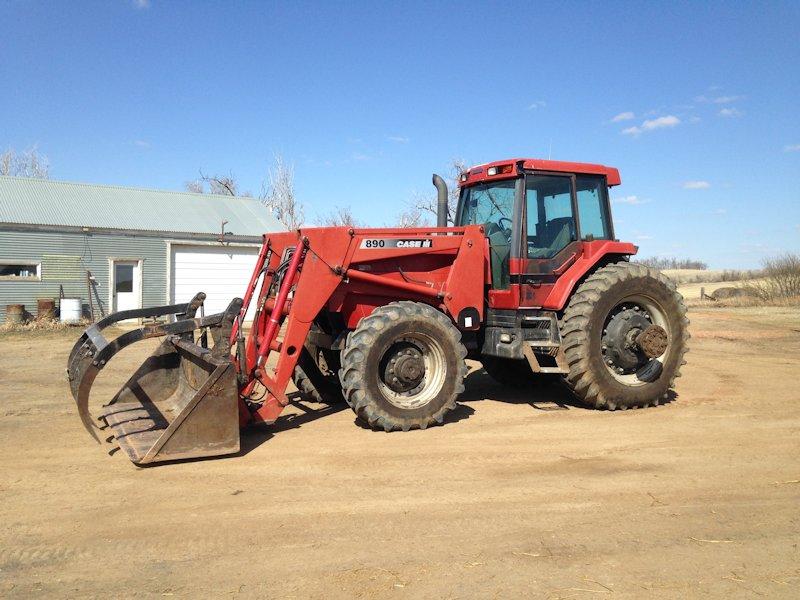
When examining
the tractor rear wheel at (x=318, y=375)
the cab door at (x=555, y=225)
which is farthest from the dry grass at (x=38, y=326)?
the cab door at (x=555, y=225)

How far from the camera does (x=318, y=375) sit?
7340mm

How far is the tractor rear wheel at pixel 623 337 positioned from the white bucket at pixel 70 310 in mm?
15484

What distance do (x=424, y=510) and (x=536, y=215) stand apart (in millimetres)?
4106

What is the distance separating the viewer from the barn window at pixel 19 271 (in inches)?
701

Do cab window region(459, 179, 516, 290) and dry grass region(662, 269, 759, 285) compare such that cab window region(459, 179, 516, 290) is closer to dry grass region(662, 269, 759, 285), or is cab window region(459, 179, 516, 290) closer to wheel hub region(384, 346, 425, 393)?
wheel hub region(384, 346, 425, 393)

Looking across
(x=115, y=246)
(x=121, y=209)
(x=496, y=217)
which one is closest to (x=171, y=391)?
(x=496, y=217)

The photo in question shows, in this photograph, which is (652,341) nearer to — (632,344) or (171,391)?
(632,344)

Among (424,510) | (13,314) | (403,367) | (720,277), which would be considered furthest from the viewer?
(720,277)

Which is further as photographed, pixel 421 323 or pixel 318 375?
pixel 318 375

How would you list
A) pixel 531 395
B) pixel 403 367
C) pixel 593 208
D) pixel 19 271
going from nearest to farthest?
1. pixel 403 367
2. pixel 593 208
3. pixel 531 395
4. pixel 19 271

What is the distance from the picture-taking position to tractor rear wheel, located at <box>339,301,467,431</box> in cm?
584

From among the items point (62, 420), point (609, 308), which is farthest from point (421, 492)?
point (62, 420)

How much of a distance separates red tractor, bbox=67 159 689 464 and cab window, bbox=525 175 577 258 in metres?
0.02

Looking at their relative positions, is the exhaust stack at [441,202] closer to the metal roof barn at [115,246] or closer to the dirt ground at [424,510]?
the dirt ground at [424,510]
